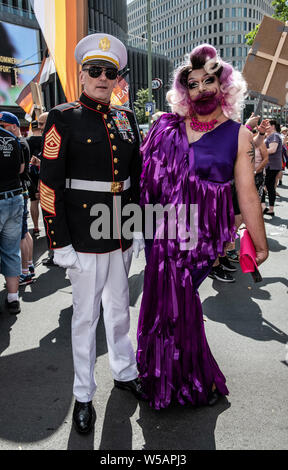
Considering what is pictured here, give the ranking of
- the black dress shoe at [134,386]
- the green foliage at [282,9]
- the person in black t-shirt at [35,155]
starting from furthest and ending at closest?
the green foliage at [282,9] → the person in black t-shirt at [35,155] → the black dress shoe at [134,386]

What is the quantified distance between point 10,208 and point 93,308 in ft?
6.37

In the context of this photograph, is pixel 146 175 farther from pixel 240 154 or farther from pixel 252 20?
pixel 252 20

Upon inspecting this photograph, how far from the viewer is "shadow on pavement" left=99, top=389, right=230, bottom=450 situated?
6.73 ft

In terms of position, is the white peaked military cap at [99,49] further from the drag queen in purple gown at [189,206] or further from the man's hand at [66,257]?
the man's hand at [66,257]

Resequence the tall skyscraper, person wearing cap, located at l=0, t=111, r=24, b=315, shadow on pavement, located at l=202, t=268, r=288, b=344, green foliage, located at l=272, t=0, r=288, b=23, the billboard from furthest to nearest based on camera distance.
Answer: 1. the tall skyscraper
2. the billboard
3. green foliage, located at l=272, t=0, r=288, b=23
4. person wearing cap, located at l=0, t=111, r=24, b=315
5. shadow on pavement, located at l=202, t=268, r=288, b=344

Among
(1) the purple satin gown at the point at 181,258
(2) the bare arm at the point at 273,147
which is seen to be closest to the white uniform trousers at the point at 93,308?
(1) the purple satin gown at the point at 181,258

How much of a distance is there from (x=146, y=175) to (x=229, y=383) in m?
1.51

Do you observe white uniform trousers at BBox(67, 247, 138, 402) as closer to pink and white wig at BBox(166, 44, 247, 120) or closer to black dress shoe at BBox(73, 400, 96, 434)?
black dress shoe at BBox(73, 400, 96, 434)

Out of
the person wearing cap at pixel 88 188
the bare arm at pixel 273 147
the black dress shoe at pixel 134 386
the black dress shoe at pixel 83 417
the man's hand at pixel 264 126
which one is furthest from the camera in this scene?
the bare arm at pixel 273 147

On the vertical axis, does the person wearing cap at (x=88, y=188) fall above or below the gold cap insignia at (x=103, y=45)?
below

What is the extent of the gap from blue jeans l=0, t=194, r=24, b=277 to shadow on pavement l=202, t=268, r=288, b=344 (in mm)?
1973

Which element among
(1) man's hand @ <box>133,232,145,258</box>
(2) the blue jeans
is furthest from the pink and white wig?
(2) the blue jeans

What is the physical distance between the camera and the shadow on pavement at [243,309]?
3309mm

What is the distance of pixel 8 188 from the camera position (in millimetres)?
3705
